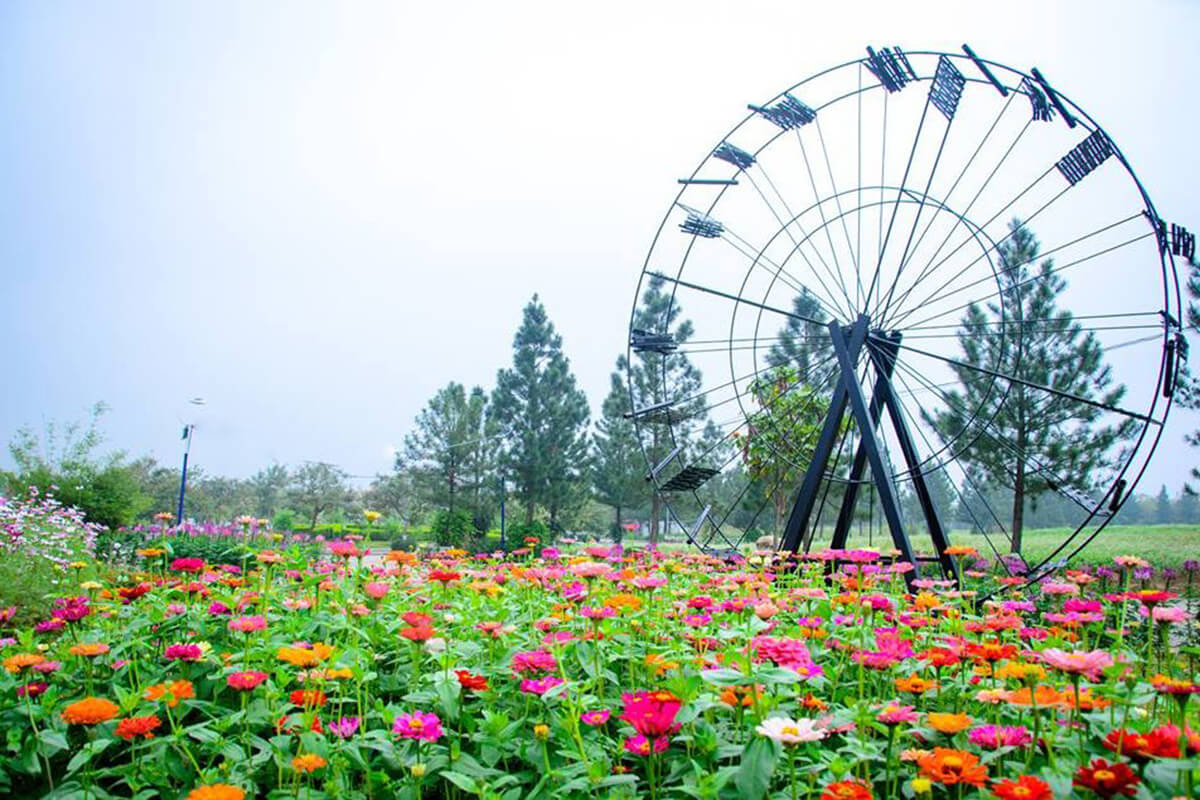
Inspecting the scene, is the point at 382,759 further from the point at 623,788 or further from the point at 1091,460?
the point at 1091,460

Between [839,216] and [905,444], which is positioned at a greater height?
[839,216]

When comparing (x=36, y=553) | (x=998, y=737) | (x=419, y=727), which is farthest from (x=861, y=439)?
(x=36, y=553)

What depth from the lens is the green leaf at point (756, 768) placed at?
1271 millimetres

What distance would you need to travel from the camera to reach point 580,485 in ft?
81.2

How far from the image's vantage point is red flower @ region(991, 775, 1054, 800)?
111cm

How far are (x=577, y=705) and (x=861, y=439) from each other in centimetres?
445

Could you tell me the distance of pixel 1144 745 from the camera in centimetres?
128

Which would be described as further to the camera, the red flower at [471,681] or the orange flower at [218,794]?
the red flower at [471,681]

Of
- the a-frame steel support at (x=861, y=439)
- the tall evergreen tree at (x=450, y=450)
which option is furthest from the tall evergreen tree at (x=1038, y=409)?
the tall evergreen tree at (x=450, y=450)

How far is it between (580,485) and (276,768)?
76.0ft

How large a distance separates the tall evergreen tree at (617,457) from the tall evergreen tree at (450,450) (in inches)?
184

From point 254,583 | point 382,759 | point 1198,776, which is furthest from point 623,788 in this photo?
point 254,583

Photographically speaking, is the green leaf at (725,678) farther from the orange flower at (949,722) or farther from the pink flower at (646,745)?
the orange flower at (949,722)

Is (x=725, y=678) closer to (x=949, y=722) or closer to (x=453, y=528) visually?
(x=949, y=722)
